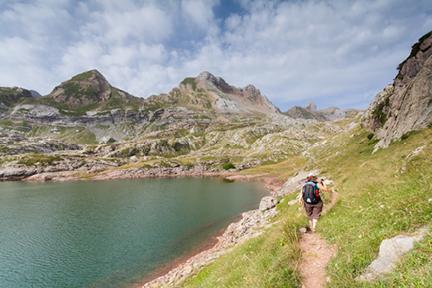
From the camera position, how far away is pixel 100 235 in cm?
5312

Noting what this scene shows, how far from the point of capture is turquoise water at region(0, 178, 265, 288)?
37188mm

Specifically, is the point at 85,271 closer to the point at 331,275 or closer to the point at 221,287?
the point at 221,287

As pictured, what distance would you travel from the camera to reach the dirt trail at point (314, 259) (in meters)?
11.6

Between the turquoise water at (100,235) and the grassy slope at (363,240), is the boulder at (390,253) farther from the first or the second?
the turquoise water at (100,235)

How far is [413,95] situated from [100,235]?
68266 millimetres

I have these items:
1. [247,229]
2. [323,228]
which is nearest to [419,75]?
[247,229]

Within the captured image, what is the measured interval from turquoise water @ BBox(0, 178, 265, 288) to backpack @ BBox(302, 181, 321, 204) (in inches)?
1079

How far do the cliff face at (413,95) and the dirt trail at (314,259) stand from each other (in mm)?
41455

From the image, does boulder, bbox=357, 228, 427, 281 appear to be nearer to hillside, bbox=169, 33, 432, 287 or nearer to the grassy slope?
hillside, bbox=169, 33, 432, 287

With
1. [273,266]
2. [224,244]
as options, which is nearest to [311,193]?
[273,266]

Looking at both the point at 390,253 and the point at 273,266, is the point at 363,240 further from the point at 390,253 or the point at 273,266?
the point at 273,266

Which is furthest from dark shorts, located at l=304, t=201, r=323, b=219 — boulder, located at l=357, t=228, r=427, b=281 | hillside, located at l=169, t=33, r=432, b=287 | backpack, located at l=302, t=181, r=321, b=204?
boulder, located at l=357, t=228, r=427, b=281

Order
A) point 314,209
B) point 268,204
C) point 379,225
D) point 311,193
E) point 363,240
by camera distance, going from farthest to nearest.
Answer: point 268,204 → point 311,193 → point 314,209 → point 379,225 → point 363,240

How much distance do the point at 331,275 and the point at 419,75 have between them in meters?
57.4
